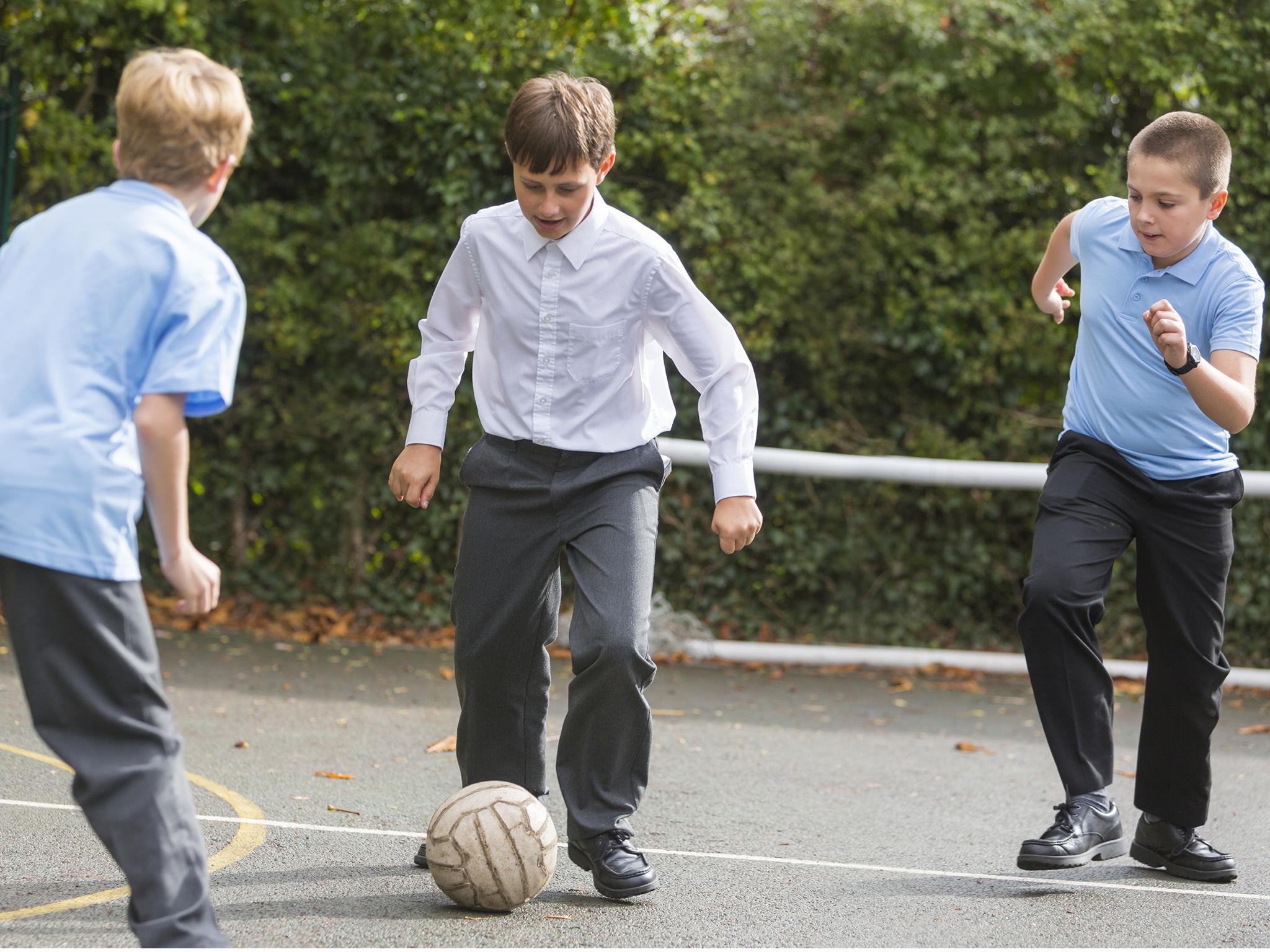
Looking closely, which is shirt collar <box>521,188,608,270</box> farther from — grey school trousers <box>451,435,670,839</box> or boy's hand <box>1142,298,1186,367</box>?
boy's hand <box>1142,298,1186,367</box>

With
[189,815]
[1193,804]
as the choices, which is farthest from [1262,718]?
[189,815]

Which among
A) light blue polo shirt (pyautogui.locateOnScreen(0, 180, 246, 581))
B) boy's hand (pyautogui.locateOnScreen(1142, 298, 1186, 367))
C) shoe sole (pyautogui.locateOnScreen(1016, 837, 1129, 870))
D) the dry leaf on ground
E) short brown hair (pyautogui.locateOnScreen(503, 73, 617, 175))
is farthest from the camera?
the dry leaf on ground

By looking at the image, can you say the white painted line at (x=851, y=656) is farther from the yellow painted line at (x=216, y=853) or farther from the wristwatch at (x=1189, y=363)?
the wristwatch at (x=1189, y=363)

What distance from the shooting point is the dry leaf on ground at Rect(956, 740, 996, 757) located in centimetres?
585

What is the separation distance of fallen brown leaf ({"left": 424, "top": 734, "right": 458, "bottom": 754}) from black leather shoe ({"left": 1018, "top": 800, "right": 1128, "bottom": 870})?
2356 mm

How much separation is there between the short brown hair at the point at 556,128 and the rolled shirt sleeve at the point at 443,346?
0.39m

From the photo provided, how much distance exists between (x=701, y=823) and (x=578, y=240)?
1.92m

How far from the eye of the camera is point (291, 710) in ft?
19.6

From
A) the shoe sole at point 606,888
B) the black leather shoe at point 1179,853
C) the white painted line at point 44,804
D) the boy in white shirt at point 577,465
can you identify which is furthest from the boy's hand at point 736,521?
the white painted line at point 44,804

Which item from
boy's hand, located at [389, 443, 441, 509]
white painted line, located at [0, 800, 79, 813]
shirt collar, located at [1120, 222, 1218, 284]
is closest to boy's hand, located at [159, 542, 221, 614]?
boy's hand, located at [389, 443, 441, 509]

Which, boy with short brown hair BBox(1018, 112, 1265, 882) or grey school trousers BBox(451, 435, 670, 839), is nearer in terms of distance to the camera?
grey school trousers BBox(451, 435, 670, 839)

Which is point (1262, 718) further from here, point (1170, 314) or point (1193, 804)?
point (1170, 314)

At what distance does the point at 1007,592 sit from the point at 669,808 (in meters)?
3.95

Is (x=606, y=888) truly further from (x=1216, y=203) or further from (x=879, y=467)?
(x=879, y=467)
